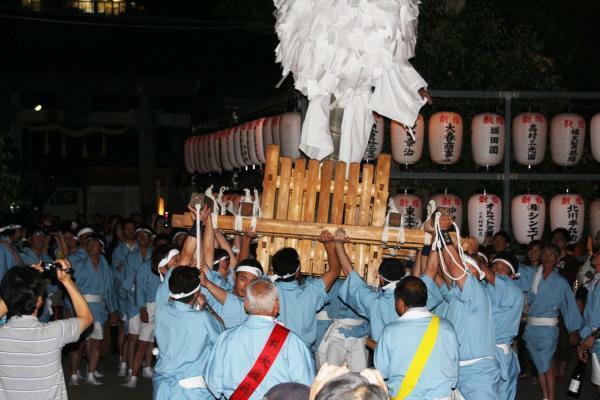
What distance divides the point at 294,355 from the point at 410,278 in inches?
44.1

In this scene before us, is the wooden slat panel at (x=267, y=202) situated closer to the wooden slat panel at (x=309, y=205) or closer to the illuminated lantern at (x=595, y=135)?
the wooden slat panel at (x=309, y=205)

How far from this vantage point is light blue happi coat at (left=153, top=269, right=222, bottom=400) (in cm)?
605

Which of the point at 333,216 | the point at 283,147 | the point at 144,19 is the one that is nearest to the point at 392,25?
the point at 333,216

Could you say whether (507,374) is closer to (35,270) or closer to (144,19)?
(35,270)

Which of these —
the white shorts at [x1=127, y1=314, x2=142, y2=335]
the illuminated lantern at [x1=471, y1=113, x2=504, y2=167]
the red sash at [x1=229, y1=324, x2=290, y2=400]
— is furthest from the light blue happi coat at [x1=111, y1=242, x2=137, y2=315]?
the red sash at [x1=229, y1=324, x2=290, y2=400]

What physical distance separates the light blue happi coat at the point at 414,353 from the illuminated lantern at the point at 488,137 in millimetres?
7436

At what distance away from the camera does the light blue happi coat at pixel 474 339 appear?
6.46m

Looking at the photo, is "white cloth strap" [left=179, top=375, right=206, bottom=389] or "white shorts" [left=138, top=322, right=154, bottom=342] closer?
"white cloth strap" [left=179, top=375, right=206, bottom=389]

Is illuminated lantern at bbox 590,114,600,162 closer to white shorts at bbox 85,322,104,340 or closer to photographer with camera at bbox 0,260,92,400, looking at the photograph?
white shorts at bbox 85,322,104,340

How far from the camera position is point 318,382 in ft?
11.3

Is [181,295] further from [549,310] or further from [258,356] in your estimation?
[549,310]

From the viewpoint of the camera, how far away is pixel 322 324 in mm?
9203

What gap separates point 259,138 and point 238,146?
1.84 m

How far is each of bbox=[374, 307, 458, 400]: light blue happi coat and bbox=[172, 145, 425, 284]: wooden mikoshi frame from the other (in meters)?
1.09
